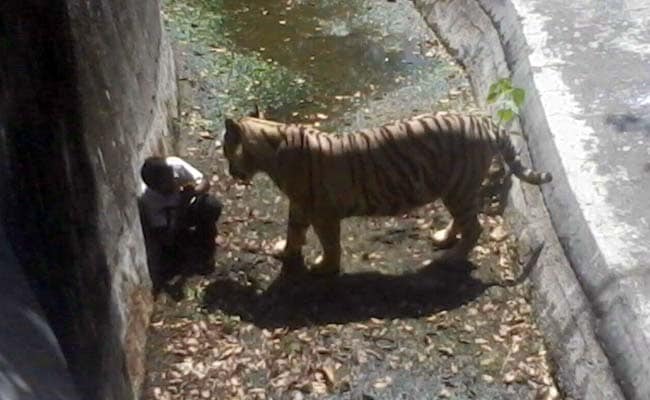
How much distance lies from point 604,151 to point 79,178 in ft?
8.92

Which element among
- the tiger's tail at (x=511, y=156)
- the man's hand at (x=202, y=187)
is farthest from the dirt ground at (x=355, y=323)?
the tiger's tail at (x=511, y=156)

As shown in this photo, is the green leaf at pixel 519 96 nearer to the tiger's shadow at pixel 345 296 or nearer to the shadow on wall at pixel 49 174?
the tiger's shadow at pixel 345 296

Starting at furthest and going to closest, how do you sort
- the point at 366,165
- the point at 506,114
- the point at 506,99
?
the point at 506,99 < the point at 506,114 < the point at 366,165

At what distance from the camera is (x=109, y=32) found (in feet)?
18.9

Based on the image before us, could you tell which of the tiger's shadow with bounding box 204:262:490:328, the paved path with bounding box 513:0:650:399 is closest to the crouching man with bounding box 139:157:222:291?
the tiger's shadow with bounding box 204:262:490:328

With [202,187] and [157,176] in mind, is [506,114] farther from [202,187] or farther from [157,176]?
[157,176]

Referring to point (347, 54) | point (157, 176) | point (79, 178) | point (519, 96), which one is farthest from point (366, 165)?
point (347, 54)

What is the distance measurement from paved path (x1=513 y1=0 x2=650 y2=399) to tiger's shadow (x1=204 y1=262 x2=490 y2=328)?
635mm

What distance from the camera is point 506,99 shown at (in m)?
6.72

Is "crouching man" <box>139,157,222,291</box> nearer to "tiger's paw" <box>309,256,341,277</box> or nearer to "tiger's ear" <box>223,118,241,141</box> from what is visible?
"tiger's ear" <box>223,118,241,141</box>

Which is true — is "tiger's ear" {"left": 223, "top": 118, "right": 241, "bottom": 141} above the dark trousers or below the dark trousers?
above

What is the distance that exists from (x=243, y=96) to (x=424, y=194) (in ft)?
6.61

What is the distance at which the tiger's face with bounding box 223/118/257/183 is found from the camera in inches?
233

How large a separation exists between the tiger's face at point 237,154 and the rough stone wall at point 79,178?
1.53 ft
